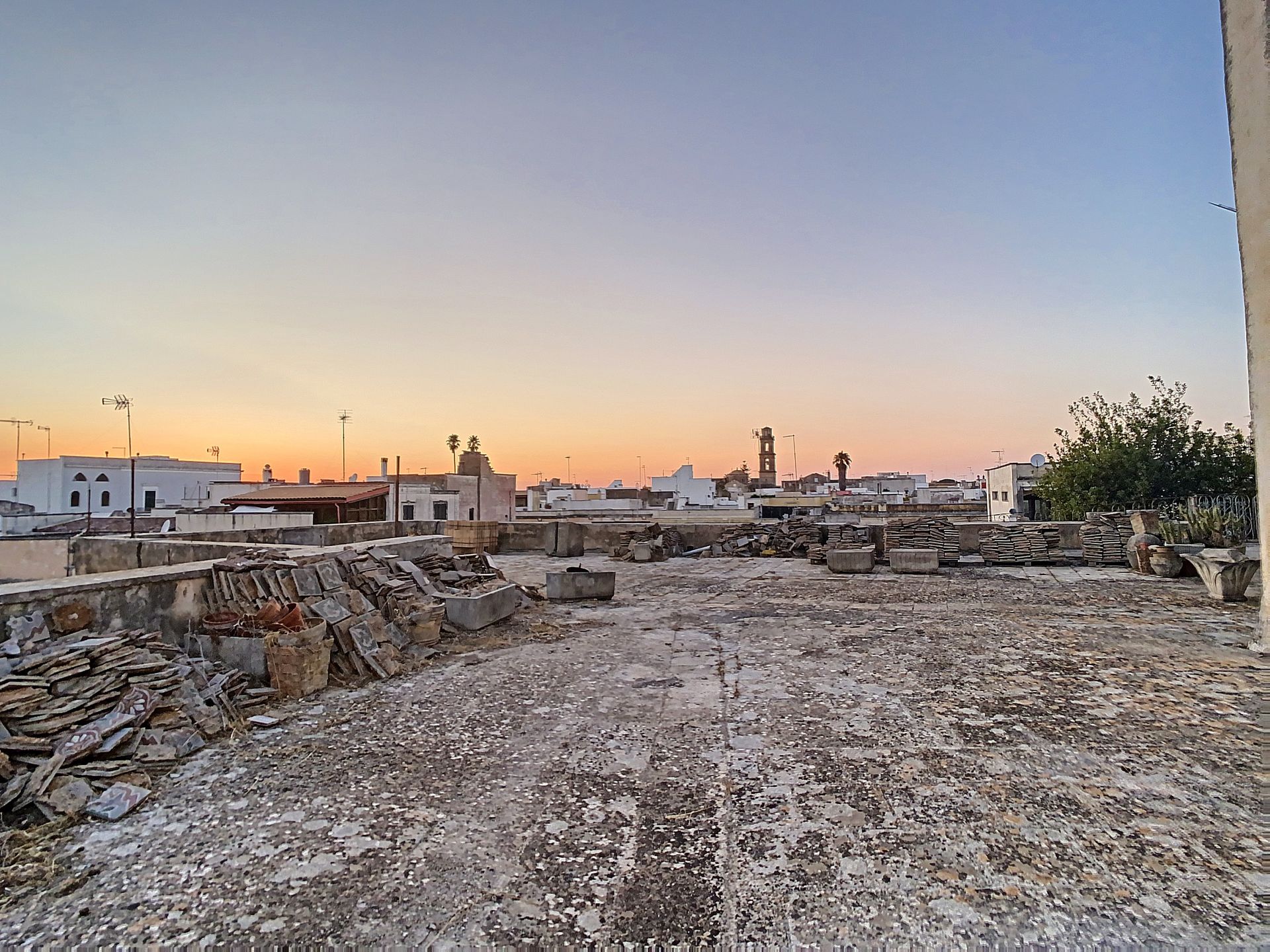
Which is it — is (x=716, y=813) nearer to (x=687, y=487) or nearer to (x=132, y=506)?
(x=132, y=506)

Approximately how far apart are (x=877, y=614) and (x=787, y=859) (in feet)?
21.1

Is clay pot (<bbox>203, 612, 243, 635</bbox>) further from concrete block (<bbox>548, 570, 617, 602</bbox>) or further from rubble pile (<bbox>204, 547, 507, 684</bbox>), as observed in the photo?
concrete block (<bbox>548, 570, 617, 602</bbox>)

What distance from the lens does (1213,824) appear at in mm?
3145

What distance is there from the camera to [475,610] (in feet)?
25.4

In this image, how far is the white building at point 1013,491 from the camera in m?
32.2

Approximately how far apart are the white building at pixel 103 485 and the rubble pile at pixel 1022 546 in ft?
160

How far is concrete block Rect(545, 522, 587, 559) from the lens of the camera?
17062 millimetres

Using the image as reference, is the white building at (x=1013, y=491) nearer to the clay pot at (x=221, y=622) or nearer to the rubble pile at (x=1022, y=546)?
the rubble pile at (x=1022, y=546)

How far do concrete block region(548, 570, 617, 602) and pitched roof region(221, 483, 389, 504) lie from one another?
20.2 metres

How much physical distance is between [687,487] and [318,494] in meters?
28.4

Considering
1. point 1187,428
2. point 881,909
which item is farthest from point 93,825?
point 1187,428

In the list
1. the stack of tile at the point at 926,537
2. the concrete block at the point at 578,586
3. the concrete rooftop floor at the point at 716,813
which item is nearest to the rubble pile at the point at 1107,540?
the stack of tile at the point at 926,537

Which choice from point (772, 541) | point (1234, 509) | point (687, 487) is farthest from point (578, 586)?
point (687, 487)

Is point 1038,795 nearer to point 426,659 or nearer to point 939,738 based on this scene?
point 939,738
